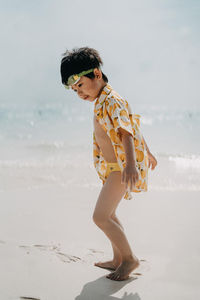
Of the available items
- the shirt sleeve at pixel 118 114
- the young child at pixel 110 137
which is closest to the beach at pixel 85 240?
the young child at pixel 110 137

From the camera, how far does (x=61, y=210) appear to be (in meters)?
4.29

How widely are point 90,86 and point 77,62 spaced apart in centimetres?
19

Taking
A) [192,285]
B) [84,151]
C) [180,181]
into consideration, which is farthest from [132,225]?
[84,151]

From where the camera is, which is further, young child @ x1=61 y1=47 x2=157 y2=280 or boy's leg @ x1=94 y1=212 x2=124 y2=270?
boy's leg @ x1=94 y1=212 x2=124 y2=270

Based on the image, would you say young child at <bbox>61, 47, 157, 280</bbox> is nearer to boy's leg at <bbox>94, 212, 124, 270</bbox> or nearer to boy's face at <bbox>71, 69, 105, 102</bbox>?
boy's face at <bbox>71, 69, 105, 102</bbox>

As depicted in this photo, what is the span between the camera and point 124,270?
2.53 m

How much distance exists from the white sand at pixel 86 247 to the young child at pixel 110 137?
0.75ft

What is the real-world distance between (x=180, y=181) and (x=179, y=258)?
3259 mm

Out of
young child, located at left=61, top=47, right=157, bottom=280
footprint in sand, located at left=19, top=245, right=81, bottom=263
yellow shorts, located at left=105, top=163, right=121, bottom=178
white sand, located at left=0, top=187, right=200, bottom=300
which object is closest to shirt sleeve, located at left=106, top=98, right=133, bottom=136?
young child, located at left=61, top=47, right=157, bottom=280

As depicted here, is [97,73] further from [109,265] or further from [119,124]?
[109,265]

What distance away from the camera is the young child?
2.38 meters

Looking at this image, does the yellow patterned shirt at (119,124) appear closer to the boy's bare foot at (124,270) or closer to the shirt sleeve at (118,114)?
the shirt sleeve at (118,114)

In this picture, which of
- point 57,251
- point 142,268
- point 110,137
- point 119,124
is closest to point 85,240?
point 57,251

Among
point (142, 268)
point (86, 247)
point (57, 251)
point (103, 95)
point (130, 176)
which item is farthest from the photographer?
point (86, 247)
